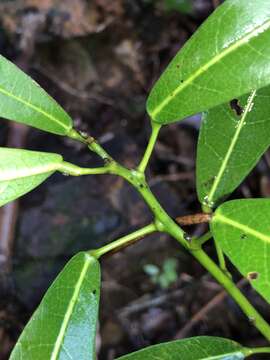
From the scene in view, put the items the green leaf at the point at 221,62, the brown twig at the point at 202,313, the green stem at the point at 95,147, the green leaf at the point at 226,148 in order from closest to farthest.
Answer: the green leaf at the point at 221,62, the green stem at the point at 95,147, the green leaf at the point at 226,148, the brown twig at the point at 202,313

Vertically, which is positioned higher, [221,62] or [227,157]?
[221,62]

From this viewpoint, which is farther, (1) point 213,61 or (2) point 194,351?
(2) point 194,351

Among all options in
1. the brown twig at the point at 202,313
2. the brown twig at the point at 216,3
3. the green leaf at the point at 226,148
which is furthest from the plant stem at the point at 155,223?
the brown twig at the point at 216,3

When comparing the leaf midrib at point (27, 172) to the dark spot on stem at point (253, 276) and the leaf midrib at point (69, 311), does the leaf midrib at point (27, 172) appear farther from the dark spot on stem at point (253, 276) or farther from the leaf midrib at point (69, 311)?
the dark spot on stem at point (253, 276)


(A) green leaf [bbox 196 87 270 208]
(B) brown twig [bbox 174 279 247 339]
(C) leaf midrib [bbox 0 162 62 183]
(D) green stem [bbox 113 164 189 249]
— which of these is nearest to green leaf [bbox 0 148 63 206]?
(C) leaf midrib [bbox 0 162 62 183]

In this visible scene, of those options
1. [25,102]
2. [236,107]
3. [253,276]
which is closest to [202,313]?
[236,107]

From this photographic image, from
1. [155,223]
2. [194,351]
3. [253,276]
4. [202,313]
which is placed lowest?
[202,313]

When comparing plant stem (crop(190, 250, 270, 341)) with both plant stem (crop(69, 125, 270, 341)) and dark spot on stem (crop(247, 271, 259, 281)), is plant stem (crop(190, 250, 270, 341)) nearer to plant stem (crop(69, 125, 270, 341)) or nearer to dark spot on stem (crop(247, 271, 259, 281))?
plant stem (crop(69, 125, 270, 341))

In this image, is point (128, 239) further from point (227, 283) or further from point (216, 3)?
point (216, 3)
